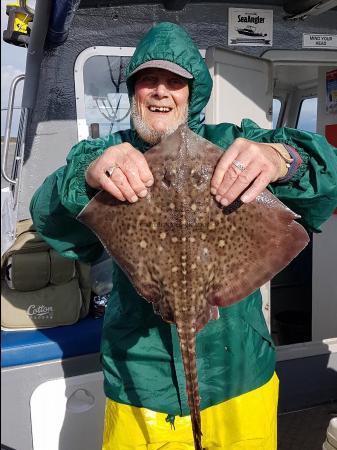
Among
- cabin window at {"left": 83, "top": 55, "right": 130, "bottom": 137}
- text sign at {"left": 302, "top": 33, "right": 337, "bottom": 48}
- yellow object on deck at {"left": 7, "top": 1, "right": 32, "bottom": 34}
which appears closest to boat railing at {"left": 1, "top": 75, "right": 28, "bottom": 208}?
yellow object on deck at {"left": 7, "top": 1, "right": 32, "bottom": 34}

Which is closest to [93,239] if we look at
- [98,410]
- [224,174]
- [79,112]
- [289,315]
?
[224,174]

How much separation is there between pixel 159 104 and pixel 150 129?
12cm

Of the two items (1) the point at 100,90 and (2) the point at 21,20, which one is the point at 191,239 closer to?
(2) the point at 21,20

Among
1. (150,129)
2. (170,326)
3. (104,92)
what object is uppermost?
(104,92)

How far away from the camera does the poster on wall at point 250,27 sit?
14.9 ft

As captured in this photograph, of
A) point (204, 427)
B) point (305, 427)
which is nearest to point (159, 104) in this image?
point (204, 427)

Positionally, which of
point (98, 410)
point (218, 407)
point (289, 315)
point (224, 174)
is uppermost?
point (224, 174)

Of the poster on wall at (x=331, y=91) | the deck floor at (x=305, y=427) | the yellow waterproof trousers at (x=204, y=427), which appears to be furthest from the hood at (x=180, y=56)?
the poster on wall at (x=331, y=91)

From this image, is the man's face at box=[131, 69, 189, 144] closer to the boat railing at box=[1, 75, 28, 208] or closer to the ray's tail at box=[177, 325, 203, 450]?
the ray's tail at box=[177, 325, 203, 450]

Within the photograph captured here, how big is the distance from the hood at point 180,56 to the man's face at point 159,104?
0.17ft

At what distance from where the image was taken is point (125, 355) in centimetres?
228

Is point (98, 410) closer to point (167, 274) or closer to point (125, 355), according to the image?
point (125, 355)

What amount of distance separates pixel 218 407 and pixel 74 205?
3.78 feet

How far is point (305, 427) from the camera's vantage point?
4.38 metres
